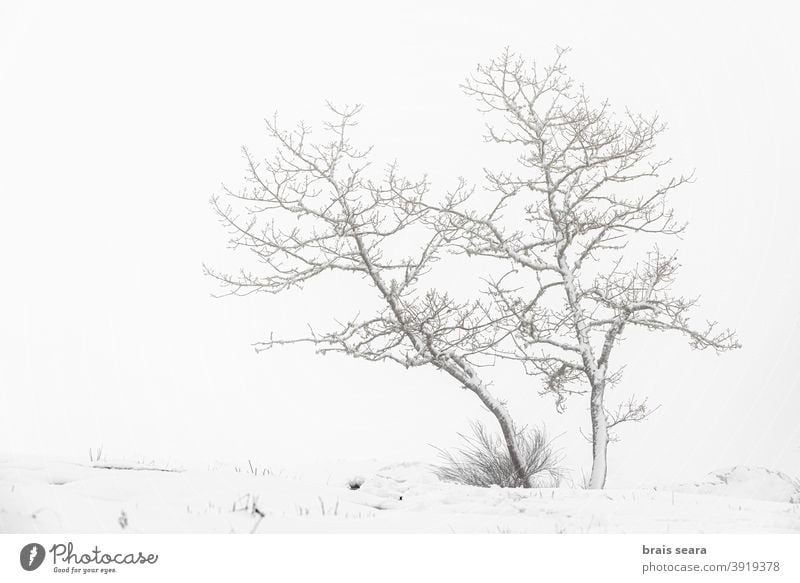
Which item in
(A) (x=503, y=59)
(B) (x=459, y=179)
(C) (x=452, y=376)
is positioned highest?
(A) (x=503, y=59)

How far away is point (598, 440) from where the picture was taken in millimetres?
8516

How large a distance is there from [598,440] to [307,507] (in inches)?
174

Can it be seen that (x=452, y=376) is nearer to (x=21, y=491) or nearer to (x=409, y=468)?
(x=409, y=468)

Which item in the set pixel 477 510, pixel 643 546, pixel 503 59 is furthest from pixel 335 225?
pixel 643 546

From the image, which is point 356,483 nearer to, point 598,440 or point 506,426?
point 506,426

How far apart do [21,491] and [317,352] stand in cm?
343

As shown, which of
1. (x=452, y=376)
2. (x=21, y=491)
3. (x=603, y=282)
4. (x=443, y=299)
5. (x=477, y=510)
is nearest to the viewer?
(x=21, y=491)

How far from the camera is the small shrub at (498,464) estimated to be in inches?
335

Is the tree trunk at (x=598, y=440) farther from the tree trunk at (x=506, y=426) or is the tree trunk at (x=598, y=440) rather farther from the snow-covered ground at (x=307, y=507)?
the snow-covered ground at (x=307, y=507)

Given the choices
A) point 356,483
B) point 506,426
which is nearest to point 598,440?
point 506,426

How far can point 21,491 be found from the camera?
478cm

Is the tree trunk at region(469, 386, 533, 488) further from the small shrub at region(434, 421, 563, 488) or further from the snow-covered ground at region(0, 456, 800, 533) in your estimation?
the snow-covered ground at region(0, 456, 800, 533)

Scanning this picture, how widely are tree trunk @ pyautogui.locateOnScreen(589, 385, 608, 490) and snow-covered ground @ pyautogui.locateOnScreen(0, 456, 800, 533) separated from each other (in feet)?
7.44

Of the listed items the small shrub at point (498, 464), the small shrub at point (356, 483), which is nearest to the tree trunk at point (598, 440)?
the small shrub at point (498, 464)
